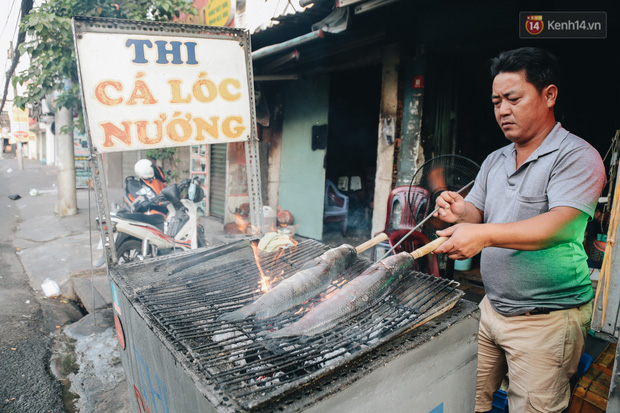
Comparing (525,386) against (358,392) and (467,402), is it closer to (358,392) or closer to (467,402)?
(467,402)

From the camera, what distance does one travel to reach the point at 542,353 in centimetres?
206

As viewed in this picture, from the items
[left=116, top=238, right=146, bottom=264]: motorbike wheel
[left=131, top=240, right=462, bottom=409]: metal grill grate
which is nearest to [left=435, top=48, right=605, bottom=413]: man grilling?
[left=131, top=240, right=462, bottom=409]: metal grill grate

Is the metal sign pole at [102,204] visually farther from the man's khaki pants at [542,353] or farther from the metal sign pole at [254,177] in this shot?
the man's khaki pants at [542,353]

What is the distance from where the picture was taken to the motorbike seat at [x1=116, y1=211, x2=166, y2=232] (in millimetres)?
6156

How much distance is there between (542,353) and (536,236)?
2.49 ft

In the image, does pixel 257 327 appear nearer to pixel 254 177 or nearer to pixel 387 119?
pixel 254 177

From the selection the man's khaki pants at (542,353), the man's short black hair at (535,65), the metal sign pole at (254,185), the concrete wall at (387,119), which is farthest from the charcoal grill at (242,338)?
the concrete wall at (387,119)

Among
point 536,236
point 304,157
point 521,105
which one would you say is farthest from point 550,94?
point 304,157

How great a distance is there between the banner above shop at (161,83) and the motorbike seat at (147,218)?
351 cm

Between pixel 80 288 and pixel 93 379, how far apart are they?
2392 millimetres

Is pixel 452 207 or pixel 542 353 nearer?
pixel 542 353

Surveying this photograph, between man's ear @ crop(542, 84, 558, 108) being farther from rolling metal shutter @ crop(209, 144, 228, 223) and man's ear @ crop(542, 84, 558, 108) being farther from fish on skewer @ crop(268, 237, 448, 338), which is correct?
rolling metal shutter @ crop(209, 144, 228, 223)

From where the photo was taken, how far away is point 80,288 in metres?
5.77

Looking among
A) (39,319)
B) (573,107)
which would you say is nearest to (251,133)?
(39,319)
